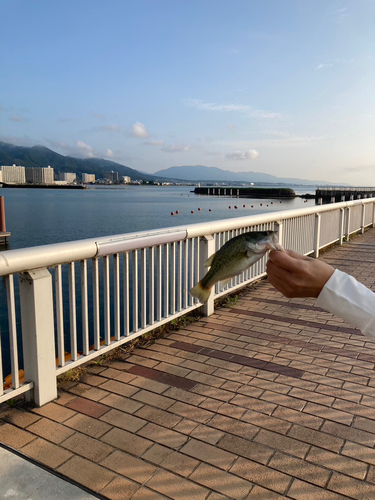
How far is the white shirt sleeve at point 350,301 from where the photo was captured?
3.74 ft

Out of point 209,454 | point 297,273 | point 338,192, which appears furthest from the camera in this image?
point 338,192

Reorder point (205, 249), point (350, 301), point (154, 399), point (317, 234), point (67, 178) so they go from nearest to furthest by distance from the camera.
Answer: point (350, 301), point (154, 399), point (205, 249), point (317, 234), point (67, 178)

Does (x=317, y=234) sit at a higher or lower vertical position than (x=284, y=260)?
lower

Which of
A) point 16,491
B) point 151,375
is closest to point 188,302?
point 151,375

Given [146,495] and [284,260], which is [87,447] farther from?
[284,260]

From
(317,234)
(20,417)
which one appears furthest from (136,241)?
(317,234)

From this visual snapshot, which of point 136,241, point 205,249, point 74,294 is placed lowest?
point 74,294

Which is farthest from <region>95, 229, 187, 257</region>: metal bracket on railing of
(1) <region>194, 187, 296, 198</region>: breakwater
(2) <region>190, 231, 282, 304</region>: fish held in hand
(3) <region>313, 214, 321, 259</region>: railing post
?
(1) <region>194, 187, 296, 198</region>: breakwater

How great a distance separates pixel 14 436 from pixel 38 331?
68 cm

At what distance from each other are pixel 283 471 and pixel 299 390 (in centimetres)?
108

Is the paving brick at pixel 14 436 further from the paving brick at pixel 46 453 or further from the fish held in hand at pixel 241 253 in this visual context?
the fish held in hand at pixel 241 253

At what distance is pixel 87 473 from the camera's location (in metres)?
A: 2.41

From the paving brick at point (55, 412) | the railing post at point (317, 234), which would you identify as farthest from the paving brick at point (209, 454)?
the railing post at point (317, 234)

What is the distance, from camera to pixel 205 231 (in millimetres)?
5051
